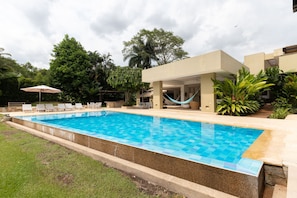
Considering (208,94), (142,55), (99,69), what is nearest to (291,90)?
(208,94)

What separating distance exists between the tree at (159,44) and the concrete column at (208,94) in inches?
736

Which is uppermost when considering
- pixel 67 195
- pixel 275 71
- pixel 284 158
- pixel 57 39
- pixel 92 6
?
pixel 57 39

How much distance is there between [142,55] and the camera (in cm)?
2997

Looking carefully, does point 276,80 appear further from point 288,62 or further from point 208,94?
point 208,94

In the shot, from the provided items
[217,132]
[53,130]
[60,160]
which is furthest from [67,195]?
[217,132]

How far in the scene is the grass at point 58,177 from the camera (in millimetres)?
2850

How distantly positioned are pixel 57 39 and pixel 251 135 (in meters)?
28.2

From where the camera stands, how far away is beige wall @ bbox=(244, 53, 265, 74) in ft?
62.6

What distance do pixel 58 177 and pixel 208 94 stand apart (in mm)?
12479

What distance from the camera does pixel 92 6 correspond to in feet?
38.0

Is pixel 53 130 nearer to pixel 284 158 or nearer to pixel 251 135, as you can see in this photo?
pixel 284 158

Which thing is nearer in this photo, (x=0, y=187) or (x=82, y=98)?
(x=0, y=187)

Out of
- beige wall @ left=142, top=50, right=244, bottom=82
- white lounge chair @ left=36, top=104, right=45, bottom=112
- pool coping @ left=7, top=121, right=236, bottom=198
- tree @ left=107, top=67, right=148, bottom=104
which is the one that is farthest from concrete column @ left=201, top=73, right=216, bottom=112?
white lounge chair @ left=36, top=104, right=45, bottom=112

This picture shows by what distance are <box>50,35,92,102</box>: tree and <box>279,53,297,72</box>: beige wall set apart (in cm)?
2343
